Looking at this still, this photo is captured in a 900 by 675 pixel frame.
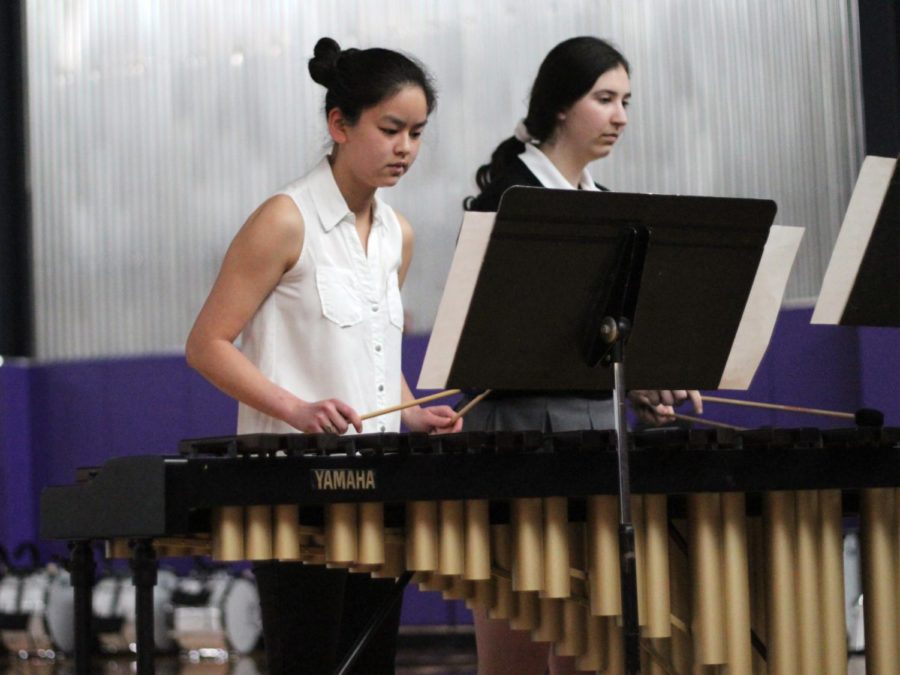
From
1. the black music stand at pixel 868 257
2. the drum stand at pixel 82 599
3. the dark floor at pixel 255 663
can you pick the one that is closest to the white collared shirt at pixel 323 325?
the drum stand at pixel 82 599

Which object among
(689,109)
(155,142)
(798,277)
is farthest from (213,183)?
(798,277)

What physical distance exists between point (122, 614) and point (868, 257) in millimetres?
4100

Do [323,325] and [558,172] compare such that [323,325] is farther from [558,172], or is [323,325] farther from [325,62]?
[558,172]

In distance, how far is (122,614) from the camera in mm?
5824

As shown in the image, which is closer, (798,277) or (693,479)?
(693,479)

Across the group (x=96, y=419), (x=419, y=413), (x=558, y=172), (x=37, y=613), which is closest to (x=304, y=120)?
(x=96, y=419)

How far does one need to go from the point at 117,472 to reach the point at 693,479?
2.96 ft

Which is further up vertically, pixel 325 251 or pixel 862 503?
pixel 325 251

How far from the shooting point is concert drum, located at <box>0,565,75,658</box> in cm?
589

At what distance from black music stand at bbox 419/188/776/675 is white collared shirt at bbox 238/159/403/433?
1.27 ft

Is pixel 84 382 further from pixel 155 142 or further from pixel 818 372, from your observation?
pixel 818 372

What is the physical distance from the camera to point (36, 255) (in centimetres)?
708

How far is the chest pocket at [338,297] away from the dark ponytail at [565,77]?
2.13ft

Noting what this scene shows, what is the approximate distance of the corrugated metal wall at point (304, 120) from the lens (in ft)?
19.3
